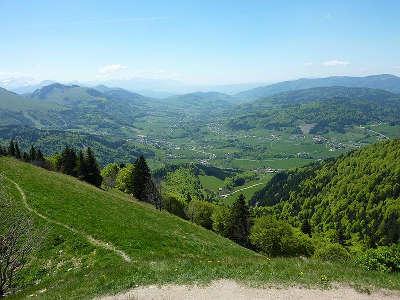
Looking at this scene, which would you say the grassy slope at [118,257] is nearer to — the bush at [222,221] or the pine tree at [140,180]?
the pine tree at [140,180]

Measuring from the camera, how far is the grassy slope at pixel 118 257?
1045 inches

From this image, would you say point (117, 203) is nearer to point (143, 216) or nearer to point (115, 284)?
point (143, 216)

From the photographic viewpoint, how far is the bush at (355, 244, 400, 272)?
2839cm

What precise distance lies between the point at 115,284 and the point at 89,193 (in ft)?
131

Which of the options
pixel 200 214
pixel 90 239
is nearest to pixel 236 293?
pixel 90 239

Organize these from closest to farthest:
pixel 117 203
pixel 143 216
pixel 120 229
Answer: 1. pixel 120 229
2. pixel 143 216
3. pixel 117 203

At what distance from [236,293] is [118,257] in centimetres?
1638

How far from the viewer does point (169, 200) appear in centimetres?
13212

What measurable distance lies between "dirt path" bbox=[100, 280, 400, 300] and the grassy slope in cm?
98

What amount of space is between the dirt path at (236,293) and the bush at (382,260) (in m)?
5.29

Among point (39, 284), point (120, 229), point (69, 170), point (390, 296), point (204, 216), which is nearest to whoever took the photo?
point (390, 296)

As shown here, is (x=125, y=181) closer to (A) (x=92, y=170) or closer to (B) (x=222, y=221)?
(A) (x=92, y=170)

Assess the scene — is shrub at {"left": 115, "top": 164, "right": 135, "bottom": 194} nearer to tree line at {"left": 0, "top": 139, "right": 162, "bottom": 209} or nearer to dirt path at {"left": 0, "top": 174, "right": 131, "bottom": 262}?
tree line at {"left": 0, "top": 139, "right": 162, "bottom": 209}

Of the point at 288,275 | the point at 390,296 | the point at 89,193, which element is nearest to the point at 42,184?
the point at 89,193
